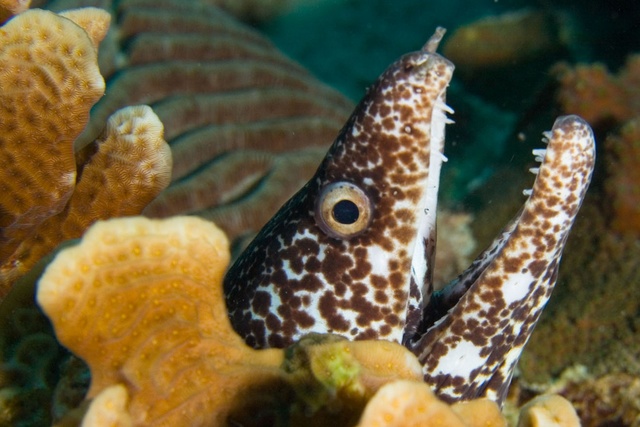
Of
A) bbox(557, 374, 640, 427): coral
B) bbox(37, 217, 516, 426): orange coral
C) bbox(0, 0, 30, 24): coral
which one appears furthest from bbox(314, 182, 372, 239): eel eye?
bbox(557, 374, 640, 427): coral

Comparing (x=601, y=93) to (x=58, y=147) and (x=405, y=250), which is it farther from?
(x=58, y=147)

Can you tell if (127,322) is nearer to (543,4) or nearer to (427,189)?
(427,189)

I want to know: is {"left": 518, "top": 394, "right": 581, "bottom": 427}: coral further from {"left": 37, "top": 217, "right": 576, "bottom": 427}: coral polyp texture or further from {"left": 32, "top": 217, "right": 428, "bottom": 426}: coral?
{"left": 32, "top": 217, "right": 428, "bottom": 426}: coral

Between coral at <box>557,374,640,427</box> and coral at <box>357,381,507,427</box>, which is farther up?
coral at <box>357,381,507,427</box>

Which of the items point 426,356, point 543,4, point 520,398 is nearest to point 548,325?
point 520,398

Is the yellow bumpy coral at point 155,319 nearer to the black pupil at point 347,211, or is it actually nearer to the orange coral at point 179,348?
the orange coral at point 179,348
